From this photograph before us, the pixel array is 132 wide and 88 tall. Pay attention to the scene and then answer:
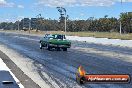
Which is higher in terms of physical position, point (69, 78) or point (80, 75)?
point (80, 75)

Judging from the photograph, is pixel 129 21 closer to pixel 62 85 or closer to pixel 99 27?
pixel 99 27

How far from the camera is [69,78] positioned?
14.3 metres

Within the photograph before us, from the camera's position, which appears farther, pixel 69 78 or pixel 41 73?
pixel 41 73

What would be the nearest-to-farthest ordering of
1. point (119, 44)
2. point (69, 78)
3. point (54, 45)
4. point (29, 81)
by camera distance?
point (29, 81) < point (69, 78) < point (54, 45) < point (119, 44)

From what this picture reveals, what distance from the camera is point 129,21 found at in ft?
359

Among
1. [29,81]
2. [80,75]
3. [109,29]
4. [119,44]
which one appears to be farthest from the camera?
[109,29]

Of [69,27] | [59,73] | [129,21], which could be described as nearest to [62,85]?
[59,73]

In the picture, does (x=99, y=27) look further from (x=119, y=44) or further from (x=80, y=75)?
(x=80, y=75)

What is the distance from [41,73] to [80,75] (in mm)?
10937

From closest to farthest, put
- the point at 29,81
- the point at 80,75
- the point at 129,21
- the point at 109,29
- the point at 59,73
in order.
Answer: the point at 80,75, the point at 29,81, the point at 59,73, the point at 129,21, the point at 109,29

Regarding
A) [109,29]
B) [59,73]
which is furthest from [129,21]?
[59,73]

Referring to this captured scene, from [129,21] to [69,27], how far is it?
59493 millimetres

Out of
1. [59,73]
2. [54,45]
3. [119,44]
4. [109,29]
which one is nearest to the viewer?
[59,73]

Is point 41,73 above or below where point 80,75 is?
below
